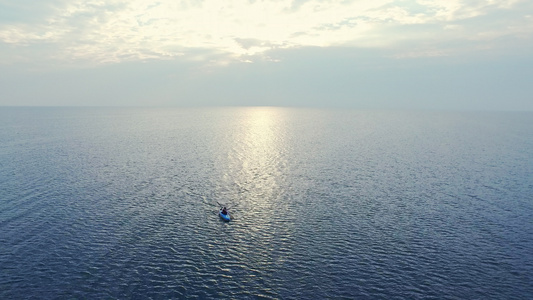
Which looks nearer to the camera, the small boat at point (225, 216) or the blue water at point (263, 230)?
the blue water at point (263, 230)

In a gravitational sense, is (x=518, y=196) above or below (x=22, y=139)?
below

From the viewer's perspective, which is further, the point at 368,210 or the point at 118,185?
the point at 118,185

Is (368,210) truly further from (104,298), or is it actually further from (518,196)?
(104,298)

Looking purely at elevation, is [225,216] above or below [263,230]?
above

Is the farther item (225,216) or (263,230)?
(225,216)

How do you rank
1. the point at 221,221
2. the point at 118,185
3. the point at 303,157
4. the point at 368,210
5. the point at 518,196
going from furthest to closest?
the point at 303,157
the point at 118,185
the point at 518,196
the point at 368,210
the point at 221,221

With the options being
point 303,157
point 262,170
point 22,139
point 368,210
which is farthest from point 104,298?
point 22,139

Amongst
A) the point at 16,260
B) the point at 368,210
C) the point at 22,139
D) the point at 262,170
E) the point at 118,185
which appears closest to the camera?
the point at 16,260

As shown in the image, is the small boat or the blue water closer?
the blue water
